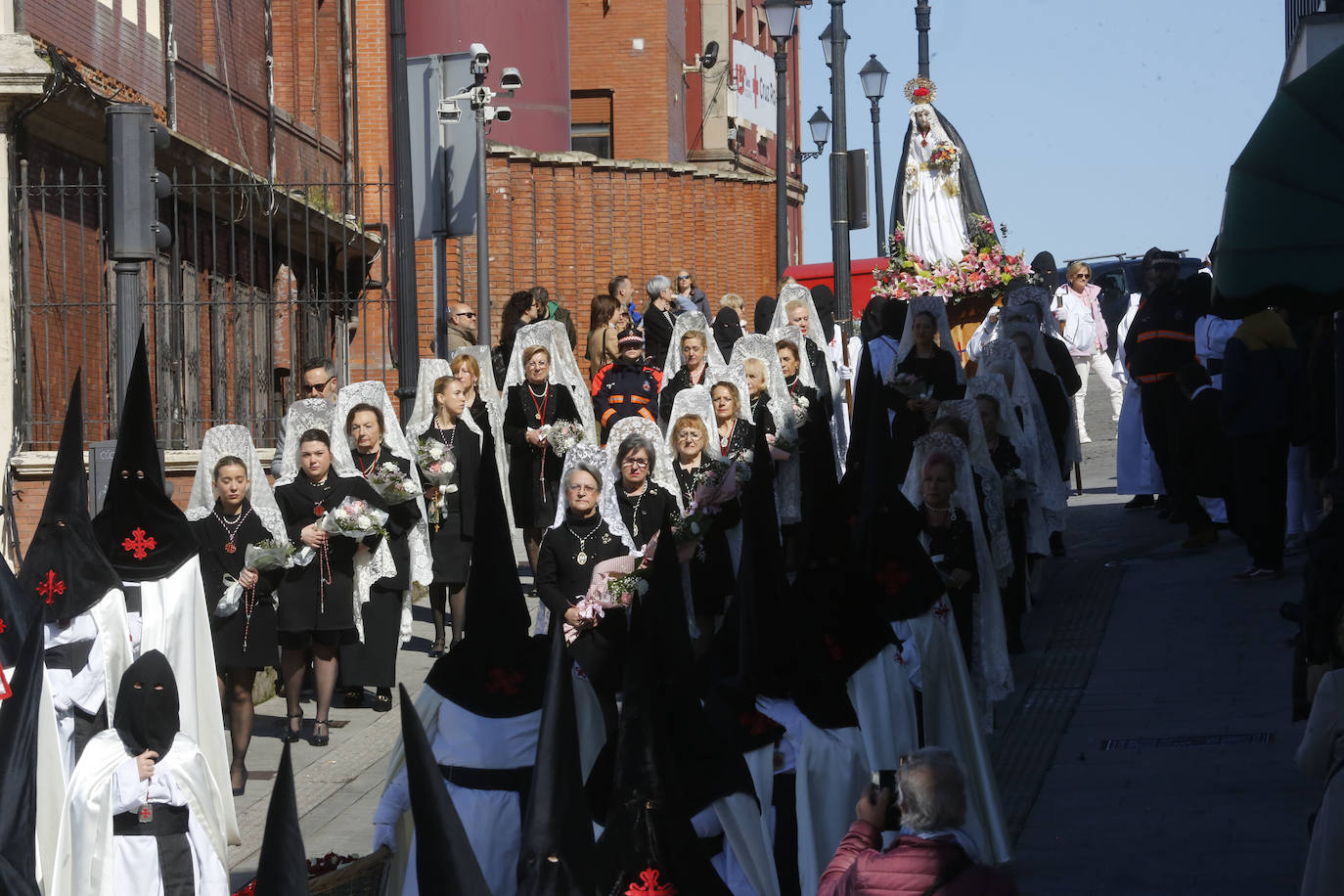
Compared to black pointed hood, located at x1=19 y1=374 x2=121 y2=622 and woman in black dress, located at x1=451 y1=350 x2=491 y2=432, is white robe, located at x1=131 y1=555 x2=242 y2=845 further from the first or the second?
woman in black dress, located at x1=451 y1=350 x2=491 y2=432

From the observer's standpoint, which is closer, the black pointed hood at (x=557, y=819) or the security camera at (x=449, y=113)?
the black pointed hood at (x=557, y=819)

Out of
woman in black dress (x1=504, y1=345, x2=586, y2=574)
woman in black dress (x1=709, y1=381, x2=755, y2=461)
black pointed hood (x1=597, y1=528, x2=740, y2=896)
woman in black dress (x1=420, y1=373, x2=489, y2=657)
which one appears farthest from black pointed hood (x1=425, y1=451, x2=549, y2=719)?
woman in black dress (x1=504, y1=345, x2=586, y2=574)

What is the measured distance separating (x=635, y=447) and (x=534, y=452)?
305cm

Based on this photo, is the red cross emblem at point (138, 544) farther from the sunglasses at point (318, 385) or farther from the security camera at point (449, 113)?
the security camera at point (449, 113)

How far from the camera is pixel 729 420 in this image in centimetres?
1369

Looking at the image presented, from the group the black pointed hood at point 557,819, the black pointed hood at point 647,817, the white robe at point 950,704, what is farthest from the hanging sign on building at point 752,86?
the black pointed hood at point 557,819

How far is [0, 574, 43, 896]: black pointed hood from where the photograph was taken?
736 centimetres

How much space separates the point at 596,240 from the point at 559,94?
673 centimetres

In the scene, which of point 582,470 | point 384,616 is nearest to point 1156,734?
point 582,470

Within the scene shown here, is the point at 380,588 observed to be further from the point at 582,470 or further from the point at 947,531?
the point at 947,531

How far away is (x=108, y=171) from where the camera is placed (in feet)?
33.5

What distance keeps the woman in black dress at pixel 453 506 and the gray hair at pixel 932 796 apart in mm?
7805

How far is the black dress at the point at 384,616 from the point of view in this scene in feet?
41.8

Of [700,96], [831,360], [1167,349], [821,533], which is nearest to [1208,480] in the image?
[1167,349]
